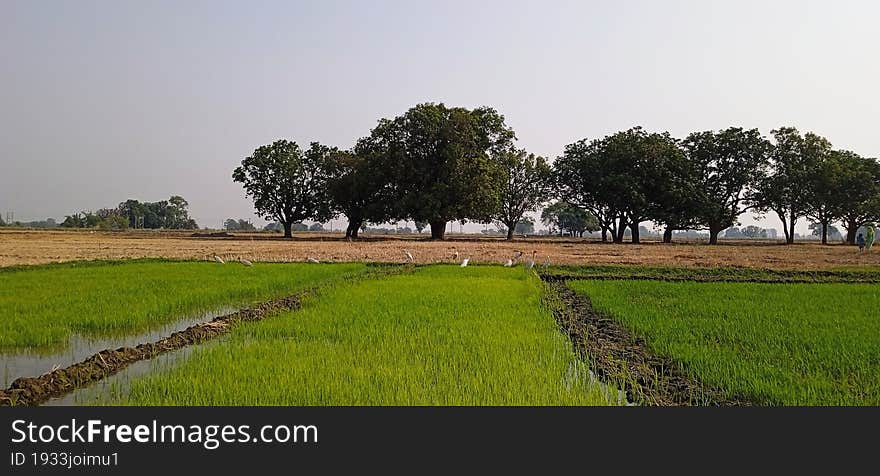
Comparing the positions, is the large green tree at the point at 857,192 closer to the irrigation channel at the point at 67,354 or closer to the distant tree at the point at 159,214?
the irrigation channel at the point at 67,354

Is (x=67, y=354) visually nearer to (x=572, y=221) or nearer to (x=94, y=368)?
(x=94, y=368)

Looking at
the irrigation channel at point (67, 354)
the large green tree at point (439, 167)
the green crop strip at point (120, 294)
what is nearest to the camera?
the irrigation channel at point (67, 354)

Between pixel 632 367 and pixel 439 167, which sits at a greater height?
pixel 439 167

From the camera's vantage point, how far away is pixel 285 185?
53.6 metres

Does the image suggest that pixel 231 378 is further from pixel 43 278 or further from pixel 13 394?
pixel 43 278

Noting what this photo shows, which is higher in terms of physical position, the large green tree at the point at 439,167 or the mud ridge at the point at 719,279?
the large green tree at the point at 439,167

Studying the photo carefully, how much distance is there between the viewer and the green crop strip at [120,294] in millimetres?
8109

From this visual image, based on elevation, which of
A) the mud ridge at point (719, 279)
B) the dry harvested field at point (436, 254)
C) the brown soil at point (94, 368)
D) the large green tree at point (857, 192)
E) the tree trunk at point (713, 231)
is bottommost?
the brown soil at point (94, 368)

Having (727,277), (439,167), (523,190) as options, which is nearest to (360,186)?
(439,167)

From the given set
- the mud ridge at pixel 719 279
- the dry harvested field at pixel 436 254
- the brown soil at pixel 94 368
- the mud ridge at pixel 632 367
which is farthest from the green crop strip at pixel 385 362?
the dry harvested field at pixel 436 254

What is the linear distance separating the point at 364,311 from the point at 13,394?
A: 215 inches

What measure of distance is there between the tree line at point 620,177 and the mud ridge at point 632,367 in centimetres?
3369

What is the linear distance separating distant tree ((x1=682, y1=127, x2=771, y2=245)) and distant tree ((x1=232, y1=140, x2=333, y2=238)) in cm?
3375

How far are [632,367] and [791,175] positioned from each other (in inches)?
1921
